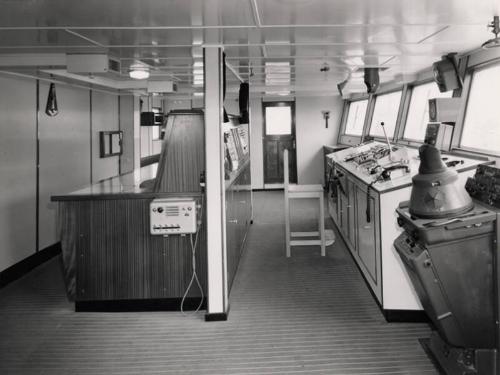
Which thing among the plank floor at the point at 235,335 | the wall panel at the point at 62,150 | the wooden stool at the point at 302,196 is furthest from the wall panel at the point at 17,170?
the wooden stool at the point at 302,196

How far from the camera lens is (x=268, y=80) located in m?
5.91

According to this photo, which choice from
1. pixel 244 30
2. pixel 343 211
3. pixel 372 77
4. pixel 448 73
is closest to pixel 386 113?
A: pixel 372 77

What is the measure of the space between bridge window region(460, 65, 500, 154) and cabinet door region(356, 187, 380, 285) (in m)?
1.20

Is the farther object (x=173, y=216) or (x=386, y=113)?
(x=386, y=113)

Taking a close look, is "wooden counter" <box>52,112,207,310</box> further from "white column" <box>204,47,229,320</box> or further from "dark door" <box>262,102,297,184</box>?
"dark door" <box>262,102,297,184</box>

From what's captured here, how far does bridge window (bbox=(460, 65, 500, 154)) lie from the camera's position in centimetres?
375

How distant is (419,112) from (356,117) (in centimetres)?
320

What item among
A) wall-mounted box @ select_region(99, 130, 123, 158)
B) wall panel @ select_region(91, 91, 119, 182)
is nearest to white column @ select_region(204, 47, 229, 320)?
wall panel @ select_region(91, 91, 119, 182)

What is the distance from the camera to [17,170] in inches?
164

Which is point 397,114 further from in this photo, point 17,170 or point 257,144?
point 17,170

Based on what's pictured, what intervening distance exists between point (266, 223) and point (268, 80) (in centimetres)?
220

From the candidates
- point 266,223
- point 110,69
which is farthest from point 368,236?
point 266,223

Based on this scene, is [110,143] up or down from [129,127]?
down

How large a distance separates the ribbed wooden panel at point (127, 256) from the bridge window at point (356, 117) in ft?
19.7
